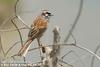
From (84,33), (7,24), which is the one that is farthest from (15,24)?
(84,33)

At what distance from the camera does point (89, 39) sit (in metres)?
2.07

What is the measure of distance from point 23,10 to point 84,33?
0.36m

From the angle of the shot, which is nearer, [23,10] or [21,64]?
[21,64]

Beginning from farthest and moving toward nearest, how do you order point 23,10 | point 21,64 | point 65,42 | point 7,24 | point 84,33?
point 84,33 < point 23,10 < point 7,24 < point 21,64 < point 65,42

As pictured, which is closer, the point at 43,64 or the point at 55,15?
the point at 43,64

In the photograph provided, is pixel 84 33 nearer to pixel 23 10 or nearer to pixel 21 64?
pixel 23 10

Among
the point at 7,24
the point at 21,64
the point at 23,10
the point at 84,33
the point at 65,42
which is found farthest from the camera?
the point at 84,33

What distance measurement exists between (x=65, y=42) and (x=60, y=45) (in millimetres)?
21

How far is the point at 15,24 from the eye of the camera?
5.63 feet

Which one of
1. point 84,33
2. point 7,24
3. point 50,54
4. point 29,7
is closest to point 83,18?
point 84,33

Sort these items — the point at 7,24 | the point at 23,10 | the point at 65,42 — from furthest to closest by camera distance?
the point at 23,10 < the point at 7,24 < the point at 65,42

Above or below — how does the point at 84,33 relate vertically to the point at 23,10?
below

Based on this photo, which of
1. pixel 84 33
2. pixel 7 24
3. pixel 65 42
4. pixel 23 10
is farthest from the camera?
pixel 84 33

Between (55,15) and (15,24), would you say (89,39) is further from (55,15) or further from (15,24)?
(15,24)
